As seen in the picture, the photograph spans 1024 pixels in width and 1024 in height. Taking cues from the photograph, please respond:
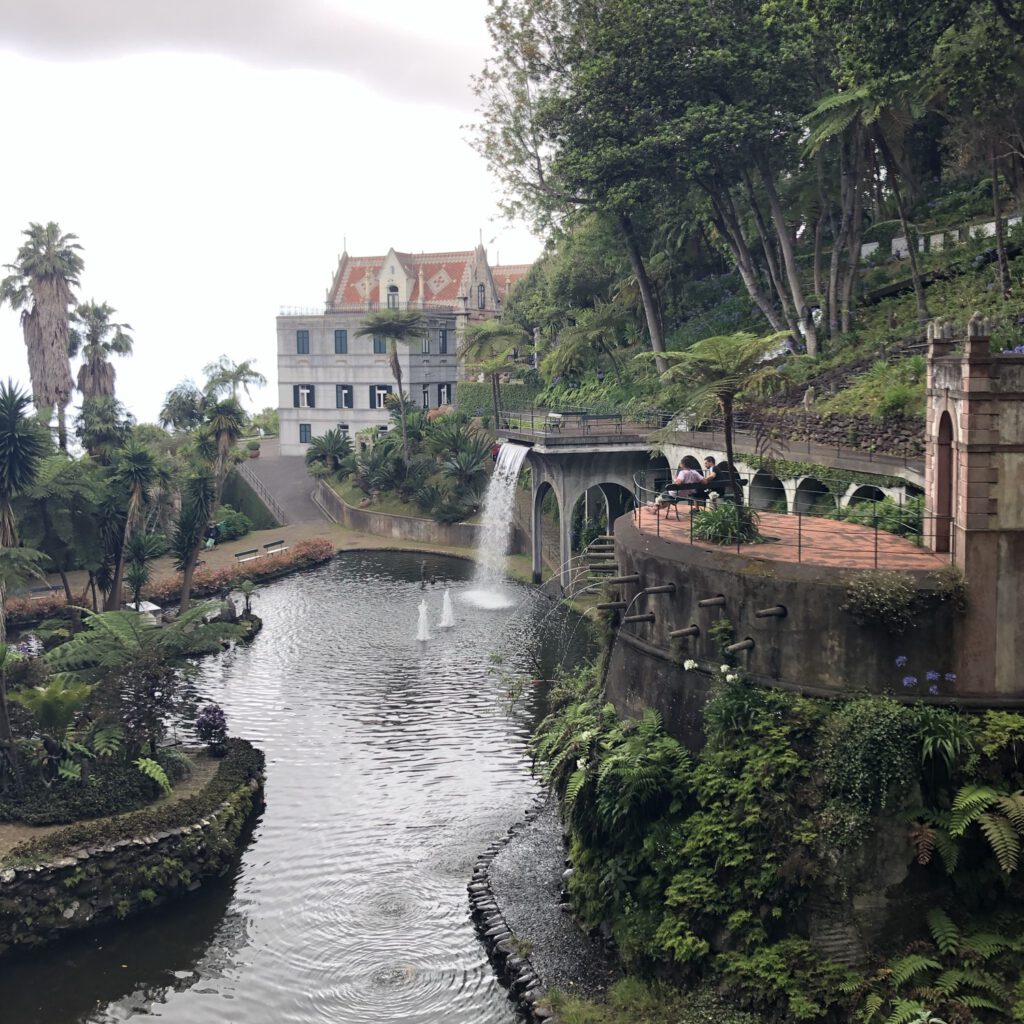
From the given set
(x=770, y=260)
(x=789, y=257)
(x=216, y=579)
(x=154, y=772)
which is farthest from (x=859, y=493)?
(x=216, y=579)

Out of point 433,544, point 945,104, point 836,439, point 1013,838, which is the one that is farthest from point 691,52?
point 1013,838

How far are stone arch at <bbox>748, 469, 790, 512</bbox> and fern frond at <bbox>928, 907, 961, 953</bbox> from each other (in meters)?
21.1

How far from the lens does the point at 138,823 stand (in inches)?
866

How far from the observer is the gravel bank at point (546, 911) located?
18.3 metres

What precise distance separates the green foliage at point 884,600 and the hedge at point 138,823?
13354 millimetres

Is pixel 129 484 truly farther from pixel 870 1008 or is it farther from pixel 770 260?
pixel 870 1008

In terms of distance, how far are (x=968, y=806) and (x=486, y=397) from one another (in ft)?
191

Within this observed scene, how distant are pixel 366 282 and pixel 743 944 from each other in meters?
68.7

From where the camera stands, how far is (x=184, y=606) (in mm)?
42531

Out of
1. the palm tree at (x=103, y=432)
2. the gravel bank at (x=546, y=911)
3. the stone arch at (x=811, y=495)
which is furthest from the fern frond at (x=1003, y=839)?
the palm tree at (x=103, y=432)

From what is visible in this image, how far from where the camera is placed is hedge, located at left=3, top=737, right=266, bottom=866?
20.9m

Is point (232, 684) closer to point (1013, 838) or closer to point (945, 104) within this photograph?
point (1013, 838)

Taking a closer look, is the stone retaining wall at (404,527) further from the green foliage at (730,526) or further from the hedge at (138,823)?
the green foliage at (730,526)

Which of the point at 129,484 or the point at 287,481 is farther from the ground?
the point at 129,484
